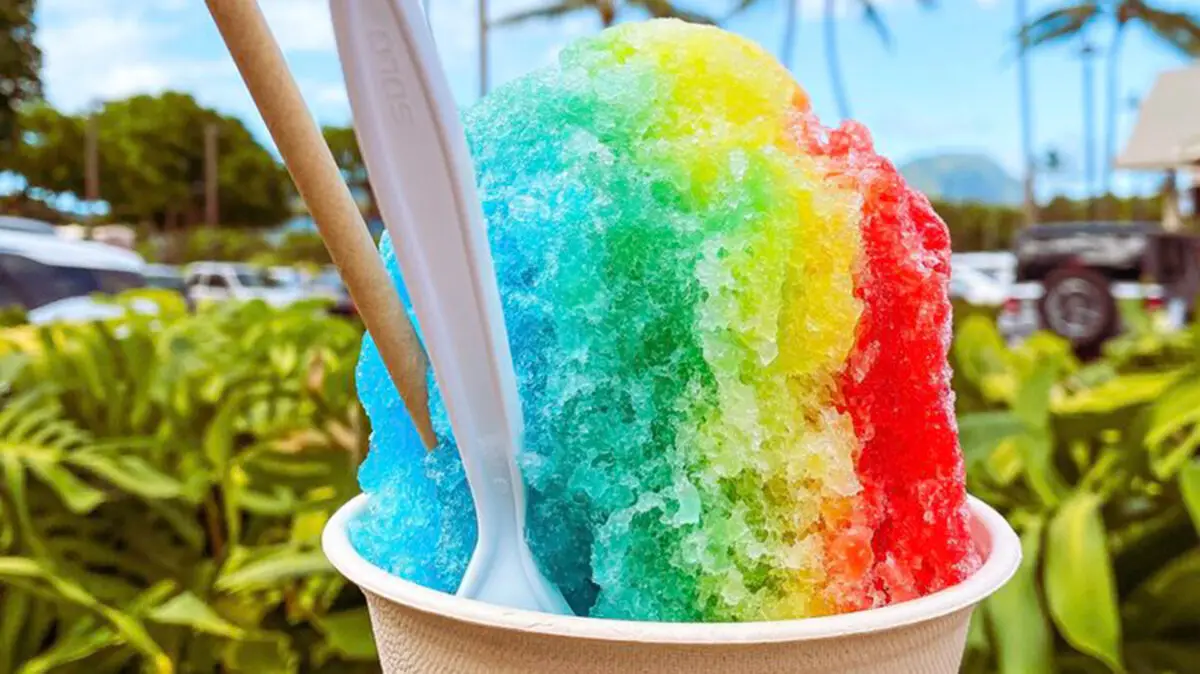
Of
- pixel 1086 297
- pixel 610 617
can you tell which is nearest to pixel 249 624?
pixel 610 617

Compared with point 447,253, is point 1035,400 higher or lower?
lower

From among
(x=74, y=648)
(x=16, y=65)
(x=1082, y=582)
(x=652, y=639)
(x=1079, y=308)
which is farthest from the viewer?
(x=16, y=65)

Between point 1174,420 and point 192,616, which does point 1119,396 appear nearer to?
point 1174,420

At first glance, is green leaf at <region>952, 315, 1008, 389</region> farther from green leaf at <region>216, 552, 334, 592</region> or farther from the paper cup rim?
the paper cup rim

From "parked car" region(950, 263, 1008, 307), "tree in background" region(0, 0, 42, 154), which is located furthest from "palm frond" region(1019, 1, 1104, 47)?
"tree in background" region(0, 0, 42, 154)

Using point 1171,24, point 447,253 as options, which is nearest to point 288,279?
point 447,253

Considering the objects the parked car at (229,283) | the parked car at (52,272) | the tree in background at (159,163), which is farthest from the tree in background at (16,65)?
the tree in background at (159,163)
